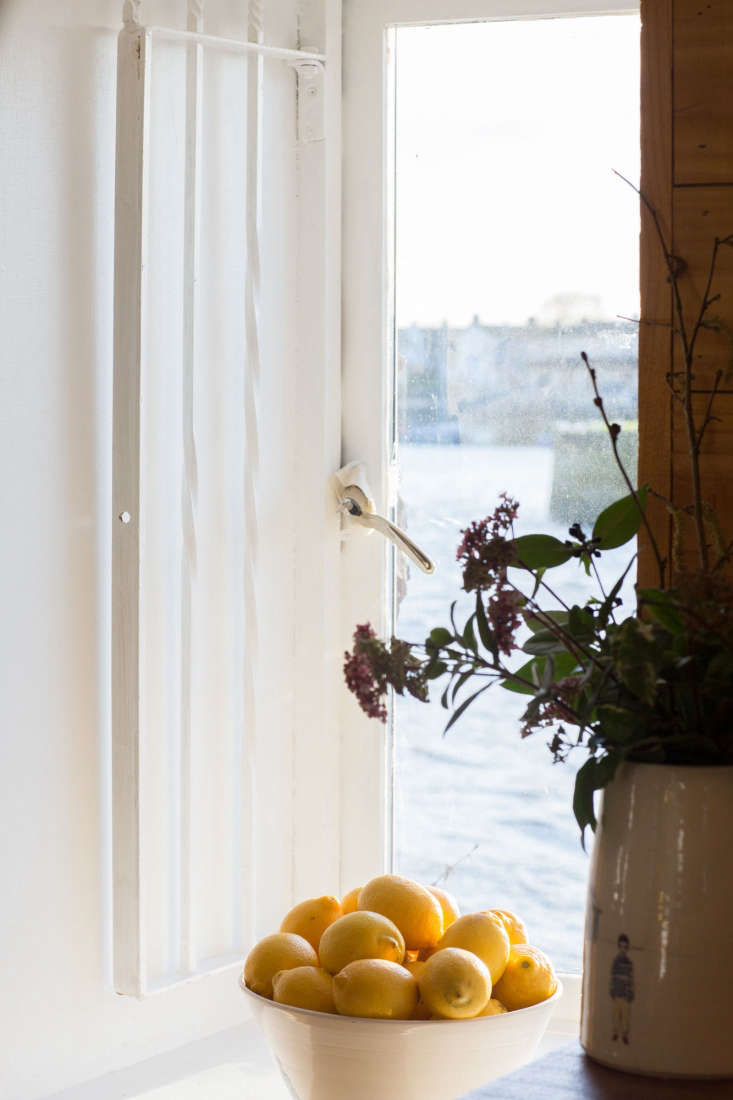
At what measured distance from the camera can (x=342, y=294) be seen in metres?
1.86

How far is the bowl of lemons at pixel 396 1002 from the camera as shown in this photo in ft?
3.56

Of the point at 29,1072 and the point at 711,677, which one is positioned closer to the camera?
the point at 711,677

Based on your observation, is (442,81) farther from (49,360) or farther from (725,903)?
(725,903)

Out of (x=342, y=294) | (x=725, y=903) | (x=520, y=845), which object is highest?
(x=342, y=294)

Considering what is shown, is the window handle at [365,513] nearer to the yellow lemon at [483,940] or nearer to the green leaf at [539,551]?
the yellow lemon at [483,940]

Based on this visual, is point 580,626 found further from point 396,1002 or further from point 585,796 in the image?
point 396,1002

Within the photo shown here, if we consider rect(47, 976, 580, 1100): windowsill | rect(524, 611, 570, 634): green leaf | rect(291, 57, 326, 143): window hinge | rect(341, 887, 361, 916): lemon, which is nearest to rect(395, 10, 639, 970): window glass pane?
rect(291, 57, 326, 143): window hinge

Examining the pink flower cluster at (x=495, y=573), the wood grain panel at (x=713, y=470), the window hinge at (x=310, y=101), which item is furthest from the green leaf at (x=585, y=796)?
the window hinge at (x=310, y=101)

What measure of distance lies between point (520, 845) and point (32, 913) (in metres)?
0.66

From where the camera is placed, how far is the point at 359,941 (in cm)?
111

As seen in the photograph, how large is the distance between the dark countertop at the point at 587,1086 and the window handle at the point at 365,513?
0.99 meters

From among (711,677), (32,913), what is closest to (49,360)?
(32,913)

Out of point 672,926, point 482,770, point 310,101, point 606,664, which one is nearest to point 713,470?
point 606,664

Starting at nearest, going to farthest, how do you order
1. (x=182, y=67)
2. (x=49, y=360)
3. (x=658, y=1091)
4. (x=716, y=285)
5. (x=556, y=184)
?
(x=658, y=1091) < (x=716, y=285) < (x=49, y=360) < (x=182, y=67) < (x=556, y=184)
